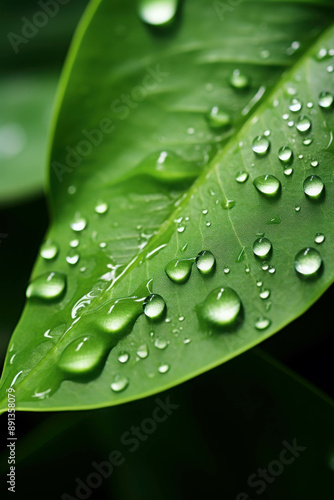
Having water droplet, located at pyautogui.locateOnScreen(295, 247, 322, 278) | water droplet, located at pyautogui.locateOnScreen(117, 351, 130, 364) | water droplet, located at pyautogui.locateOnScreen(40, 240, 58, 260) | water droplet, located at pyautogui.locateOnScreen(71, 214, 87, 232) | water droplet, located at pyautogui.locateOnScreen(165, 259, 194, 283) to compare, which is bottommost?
water droplet, located at pyautogui.locateOnScreen(117, 351, 130, 364)

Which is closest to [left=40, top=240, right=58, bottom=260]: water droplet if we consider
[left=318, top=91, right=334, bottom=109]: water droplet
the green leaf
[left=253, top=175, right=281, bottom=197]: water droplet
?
the green leaf

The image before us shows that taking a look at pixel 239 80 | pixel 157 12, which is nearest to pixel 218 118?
pixel 239 80

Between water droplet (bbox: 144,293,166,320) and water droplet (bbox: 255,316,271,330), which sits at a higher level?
water droplet (bbox: 144,293,166,320)

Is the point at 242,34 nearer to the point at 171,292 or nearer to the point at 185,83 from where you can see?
the point at 185,83

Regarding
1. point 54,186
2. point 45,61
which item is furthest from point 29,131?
point 54,186

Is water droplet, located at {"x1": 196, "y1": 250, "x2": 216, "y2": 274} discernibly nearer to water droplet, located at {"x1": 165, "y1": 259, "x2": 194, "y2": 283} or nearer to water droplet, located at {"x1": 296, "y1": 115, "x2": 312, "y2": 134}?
water droplet, located at {"x1": 165, "y1": 259, "x2": 194, "y2": 283}

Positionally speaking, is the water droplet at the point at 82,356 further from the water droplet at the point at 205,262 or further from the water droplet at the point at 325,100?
the water droplet at the point at 325,100

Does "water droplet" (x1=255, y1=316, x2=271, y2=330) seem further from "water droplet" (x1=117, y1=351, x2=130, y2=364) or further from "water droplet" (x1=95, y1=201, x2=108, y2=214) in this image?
"water droplet" (x1=95, y1=201, x2=108, y2=214)

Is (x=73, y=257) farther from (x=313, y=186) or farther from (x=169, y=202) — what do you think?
(x=313, y=186)

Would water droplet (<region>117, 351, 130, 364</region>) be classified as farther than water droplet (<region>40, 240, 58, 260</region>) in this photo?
No
